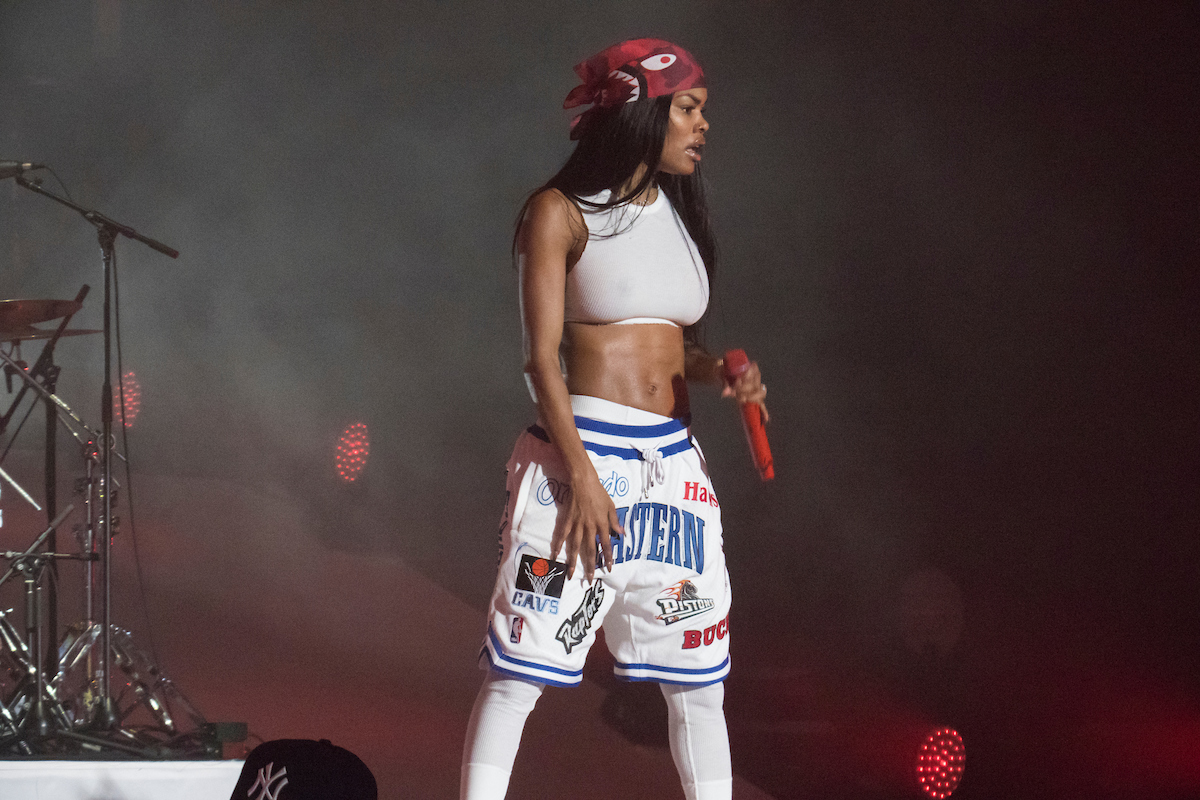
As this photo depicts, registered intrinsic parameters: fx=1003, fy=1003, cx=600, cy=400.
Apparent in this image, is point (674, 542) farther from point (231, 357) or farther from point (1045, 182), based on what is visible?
point (231, 357)

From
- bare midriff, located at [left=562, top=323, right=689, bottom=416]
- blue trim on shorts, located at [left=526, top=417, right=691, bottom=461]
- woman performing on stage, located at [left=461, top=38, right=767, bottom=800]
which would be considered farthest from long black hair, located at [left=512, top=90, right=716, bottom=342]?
blue trim on shorts, located at [left=526, top=417, right=691, bottom=461]

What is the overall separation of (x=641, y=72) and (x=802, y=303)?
187cm

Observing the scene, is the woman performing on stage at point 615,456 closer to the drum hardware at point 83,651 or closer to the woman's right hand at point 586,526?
the woman's right hand at point 586,526

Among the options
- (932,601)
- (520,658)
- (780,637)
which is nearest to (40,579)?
(520,658)

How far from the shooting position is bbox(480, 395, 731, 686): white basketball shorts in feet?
5.07

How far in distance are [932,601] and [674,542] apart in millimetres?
1902

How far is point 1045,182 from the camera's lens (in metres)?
3.13

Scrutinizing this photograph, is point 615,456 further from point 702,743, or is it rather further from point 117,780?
point 117,780

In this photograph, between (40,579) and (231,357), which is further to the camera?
(231,357)

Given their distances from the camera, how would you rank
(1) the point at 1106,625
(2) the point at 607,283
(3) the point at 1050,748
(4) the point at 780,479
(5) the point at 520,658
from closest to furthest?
1. (5) the point at 520,658
2. (2) the point at 607,283
3. (3) the point at 1050,748
4. (1) the point at 1106,625
5. (4) the point at 780,479

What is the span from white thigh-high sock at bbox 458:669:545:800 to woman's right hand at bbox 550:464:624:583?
0.20 metres

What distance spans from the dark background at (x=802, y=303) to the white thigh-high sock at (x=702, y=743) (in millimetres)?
1180

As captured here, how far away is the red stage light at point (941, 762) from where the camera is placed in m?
2.79

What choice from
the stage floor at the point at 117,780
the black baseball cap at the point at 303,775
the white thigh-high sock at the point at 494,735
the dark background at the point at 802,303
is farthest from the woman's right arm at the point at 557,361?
the dark background at the point at 802,303
